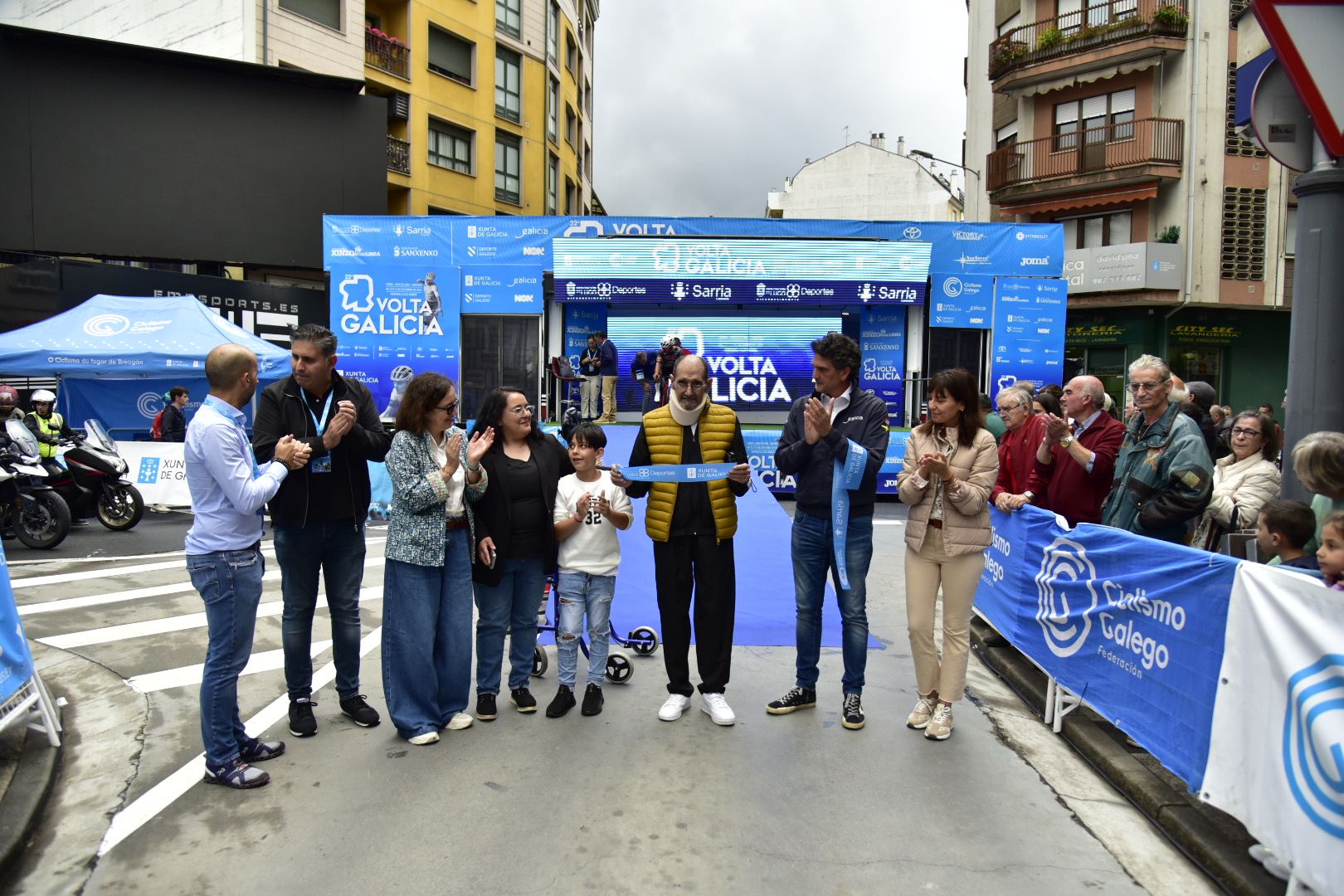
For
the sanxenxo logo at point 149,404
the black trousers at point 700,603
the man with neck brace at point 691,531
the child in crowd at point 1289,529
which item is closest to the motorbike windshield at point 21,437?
the sanxenxo logo at point 149,404

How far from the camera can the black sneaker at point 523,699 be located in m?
5.05

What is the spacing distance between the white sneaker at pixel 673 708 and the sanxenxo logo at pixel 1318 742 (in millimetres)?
2809

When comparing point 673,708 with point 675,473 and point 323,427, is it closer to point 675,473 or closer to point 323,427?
point 675,473

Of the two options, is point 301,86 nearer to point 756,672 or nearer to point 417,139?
point 417,139

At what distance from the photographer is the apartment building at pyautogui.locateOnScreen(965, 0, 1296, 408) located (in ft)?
90.5

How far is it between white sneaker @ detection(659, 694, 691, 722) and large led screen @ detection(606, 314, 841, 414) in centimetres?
1157

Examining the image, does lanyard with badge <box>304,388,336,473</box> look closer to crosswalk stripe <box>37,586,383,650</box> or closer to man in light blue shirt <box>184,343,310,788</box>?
man in light blue shirt <box>184,343,310,788</box>

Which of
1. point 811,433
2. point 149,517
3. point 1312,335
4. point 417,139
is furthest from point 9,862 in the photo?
point 417,139

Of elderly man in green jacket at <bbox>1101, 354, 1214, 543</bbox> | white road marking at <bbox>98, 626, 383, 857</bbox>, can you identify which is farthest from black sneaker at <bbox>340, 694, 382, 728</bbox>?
elderly man in green jacket at <bbox>1101, 354, 1214, 543</bbox>

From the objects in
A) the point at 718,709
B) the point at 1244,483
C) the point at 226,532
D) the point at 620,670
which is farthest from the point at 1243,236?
the point at 226,532

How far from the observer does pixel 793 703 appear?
509 centimetres

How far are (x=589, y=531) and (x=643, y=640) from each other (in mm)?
1459

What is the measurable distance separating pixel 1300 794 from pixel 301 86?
977 inches

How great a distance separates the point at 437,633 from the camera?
4.80 m
